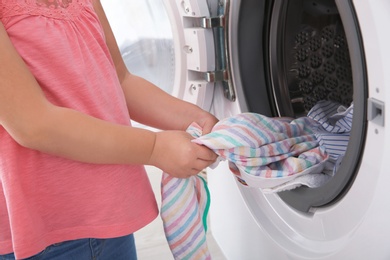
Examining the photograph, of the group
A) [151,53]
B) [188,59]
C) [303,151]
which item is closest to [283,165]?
[303,151]

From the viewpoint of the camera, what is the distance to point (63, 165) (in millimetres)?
702

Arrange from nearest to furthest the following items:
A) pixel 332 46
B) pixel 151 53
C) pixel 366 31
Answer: pixel 366 31, pixel 332 46, pixel 151 53

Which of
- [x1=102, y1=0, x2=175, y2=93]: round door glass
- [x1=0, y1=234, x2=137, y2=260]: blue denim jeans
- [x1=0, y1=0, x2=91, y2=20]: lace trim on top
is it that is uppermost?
[x1=0, y1=0, x2=91, y2=20]: lace trim on top

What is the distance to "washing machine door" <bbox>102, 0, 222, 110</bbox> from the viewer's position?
1.04m

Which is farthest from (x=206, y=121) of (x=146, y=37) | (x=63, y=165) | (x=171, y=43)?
(x=146, y=37)

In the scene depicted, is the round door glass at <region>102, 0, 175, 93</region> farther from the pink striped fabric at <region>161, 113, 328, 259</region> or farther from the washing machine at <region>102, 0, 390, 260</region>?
the pink striped fabric at <region>161, 113, 328, 259</region>

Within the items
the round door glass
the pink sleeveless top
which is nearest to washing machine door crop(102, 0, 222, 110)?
the round door glass

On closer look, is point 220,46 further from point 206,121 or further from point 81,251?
point 81,251

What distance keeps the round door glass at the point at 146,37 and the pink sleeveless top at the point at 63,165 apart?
18.2 inches

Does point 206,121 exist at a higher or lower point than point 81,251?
higher

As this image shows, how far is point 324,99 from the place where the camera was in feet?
3.40

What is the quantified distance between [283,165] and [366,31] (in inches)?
10.4

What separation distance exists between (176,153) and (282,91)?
0.39 meters

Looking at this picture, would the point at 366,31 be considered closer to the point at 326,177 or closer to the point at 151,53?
the point at 326,177
